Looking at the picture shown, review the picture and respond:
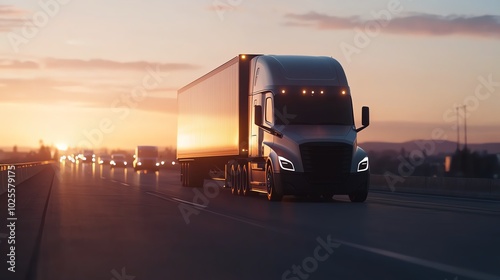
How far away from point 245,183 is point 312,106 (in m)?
4.45

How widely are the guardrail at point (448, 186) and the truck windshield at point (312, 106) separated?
8.23 metres

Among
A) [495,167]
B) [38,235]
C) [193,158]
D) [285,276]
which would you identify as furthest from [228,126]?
[495,167]

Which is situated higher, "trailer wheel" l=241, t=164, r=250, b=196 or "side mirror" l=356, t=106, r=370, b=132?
"side mirror" l=356, t=106, r=370, b=132

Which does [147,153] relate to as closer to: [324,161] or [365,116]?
Answer: [365,116]

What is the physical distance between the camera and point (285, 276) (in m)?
11.2

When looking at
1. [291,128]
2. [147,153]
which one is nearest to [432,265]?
[291,128]

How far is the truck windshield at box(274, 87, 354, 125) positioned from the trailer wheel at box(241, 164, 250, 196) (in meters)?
3.59

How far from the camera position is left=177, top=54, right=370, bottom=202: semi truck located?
1086 inches

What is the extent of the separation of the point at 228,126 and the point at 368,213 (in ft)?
35.2

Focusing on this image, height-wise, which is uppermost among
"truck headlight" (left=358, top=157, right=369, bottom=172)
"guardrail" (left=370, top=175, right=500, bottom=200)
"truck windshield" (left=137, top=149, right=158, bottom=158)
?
"truck windshield" (left=137, top=149, right=158, bottom=158)

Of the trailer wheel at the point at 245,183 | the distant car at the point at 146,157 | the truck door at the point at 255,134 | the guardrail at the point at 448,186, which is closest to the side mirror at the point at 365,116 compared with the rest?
the truck door at the point at 255,134

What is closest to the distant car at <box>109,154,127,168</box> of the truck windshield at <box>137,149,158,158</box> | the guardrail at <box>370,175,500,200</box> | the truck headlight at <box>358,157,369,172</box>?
the truck windshield at <box>137,149,158,158</box>

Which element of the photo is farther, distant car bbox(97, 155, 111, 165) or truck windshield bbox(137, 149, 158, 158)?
distant car bbox(97, 155, 111, 165)

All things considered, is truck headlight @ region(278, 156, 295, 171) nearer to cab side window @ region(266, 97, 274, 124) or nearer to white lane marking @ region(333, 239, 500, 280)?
cab side window @ region(266, 97, 274, 124)
